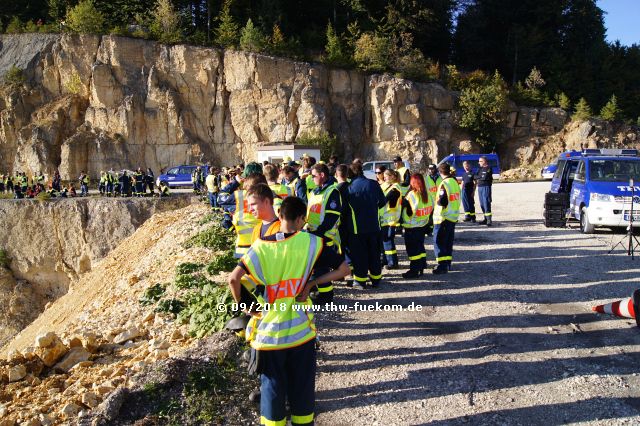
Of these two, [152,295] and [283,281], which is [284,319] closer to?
[283,281]

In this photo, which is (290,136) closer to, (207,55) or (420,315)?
(207,55)

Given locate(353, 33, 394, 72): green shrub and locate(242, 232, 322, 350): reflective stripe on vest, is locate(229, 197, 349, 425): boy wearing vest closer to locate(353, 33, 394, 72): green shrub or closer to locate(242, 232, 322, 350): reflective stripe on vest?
locate(242, 232, 322, 350): reflective stripe on vest

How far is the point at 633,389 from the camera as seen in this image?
4.64m

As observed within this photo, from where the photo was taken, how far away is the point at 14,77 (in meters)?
36.7

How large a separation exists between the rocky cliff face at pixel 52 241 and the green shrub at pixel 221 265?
15829 millimetres

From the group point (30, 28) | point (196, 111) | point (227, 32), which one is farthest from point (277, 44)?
point (30, 28)

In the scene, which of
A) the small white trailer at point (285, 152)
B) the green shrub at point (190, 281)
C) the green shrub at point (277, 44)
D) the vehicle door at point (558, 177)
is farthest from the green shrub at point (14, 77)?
the vehicle door at point (558, 177)

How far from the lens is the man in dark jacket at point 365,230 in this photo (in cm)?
756

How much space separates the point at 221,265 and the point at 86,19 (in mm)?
35014

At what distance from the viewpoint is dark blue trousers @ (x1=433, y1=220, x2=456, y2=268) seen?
8.52 metres

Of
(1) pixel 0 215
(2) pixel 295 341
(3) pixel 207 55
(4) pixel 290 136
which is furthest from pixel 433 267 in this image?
(3) pixel 207 55

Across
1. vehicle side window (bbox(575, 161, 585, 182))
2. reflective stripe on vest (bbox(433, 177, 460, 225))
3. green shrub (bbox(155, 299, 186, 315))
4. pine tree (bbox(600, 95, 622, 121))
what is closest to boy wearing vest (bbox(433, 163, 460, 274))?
reflective stripe on vest (bbox(433, 177, 460, 225))

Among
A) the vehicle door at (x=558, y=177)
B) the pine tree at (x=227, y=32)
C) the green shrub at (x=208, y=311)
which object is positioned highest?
the pine tree at (x=227, y=32)

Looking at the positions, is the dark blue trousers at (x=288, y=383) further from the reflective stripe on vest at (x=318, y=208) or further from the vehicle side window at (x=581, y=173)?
the vehicle side window at (x=581, y=173)
